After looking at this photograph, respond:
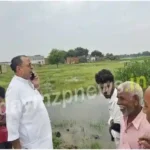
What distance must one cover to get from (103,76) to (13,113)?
0.75 meters

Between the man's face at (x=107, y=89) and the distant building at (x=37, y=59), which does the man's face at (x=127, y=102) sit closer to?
the man's face at (x=107, y=89)

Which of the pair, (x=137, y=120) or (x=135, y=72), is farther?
(x=135, y=72)

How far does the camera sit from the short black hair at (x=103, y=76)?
2.91m

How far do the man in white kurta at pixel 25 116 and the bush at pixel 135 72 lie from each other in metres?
0.70

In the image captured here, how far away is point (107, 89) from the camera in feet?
9.47

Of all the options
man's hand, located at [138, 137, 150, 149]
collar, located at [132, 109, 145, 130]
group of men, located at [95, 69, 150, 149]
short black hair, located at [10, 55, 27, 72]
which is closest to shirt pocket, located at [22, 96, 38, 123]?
short black hair, located at [10, 55, 27, 72]

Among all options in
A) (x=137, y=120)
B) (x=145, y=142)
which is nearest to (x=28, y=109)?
(x=137, y=120)

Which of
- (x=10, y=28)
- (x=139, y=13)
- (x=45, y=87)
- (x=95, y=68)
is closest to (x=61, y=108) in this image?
(x=45, y=87)

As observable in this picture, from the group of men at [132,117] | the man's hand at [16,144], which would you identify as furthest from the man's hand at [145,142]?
the man's hand at [16,144]

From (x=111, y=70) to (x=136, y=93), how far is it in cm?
90

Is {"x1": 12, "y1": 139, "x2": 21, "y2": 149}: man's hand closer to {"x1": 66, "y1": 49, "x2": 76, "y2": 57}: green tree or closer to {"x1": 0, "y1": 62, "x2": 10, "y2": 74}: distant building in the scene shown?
{"x1": 0, "y1": 62, "x2": 10, "y2": 74}: distant building

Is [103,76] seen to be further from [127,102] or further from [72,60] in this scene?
[127,102]

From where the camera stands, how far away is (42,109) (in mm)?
2732

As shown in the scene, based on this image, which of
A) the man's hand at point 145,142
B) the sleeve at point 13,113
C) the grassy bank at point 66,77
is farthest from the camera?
the grassy bank at point 66,77
